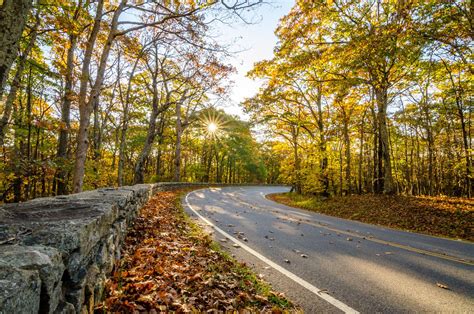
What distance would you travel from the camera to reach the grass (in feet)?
29.7

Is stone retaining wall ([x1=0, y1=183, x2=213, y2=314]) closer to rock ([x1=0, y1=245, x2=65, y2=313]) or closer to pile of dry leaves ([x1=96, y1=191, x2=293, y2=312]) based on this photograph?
rock ([x1=0, y1=245, x2=65, y2=313])

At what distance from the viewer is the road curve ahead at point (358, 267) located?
3416mm

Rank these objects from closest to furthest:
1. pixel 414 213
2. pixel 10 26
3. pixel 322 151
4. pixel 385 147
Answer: pixel 10 26
pixel 414 213
pixel 385 147
pixel 322 151

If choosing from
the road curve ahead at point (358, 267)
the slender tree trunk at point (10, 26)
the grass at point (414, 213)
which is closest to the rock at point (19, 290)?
the road curve ahead at point (358, 267)

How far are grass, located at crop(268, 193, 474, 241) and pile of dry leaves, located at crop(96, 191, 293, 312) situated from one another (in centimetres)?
830

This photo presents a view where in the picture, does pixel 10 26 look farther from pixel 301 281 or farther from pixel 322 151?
pixel 322 151

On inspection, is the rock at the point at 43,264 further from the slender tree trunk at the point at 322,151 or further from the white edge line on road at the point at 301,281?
the slender tree trunk at the point at 322,151

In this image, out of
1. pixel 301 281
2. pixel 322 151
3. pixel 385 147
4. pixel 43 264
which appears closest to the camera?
pixel 43 264

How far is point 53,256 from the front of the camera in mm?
1537

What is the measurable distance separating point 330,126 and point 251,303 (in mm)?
18251

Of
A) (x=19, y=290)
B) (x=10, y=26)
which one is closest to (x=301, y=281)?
(x=19, y=290)

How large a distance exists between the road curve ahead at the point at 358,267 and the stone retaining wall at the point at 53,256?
257 cm

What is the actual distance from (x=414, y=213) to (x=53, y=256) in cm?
1275

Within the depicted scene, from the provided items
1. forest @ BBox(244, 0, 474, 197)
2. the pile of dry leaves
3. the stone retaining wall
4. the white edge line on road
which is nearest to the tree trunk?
forest @ BBox(244, 0, 474, 197)
